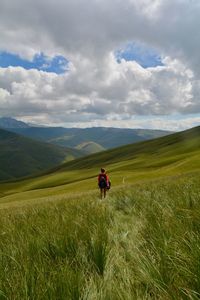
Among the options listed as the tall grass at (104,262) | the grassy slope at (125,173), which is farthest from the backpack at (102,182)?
the grassy slope at (125,173)

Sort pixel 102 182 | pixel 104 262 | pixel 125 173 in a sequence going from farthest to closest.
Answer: pixel 125 173 < pixel 102 182 < pixel 104 262

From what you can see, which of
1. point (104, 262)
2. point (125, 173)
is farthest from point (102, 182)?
point (125, 173)

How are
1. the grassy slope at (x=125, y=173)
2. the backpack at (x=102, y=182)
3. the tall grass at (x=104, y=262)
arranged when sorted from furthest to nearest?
1. the grassy slope at (x=125, y=173)
2. the backpack at (x=102, y=182)
3. the tall grass at (x=104, y=262)

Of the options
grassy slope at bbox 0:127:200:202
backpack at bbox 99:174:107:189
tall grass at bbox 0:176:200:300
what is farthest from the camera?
grassy slope at bbox 0:127:200:202

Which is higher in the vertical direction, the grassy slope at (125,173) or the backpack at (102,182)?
the backpack at (102,182)

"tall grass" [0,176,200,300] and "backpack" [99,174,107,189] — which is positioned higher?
"tall grass" [0,176,200,300]

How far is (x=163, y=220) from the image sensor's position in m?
5.35

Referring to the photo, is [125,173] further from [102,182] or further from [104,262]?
[104,262]

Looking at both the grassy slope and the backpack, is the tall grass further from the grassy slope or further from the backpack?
the grassy slope

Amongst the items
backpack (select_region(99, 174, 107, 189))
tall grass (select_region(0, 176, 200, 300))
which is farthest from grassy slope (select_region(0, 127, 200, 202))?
tall grass (select_region(0, 176, 200, 300))

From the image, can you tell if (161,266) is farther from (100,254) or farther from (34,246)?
(34,246)

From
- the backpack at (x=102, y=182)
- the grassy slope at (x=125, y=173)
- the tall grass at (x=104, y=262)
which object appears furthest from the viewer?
the grassy slope at (x=125, y=173)

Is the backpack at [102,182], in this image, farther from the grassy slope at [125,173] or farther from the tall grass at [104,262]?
the grassy slope at [125,173]

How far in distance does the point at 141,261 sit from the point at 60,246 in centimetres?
148
